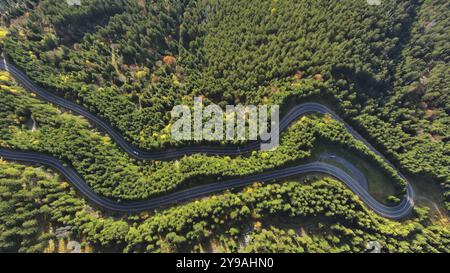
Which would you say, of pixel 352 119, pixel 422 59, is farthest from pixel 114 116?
pixel 422 59

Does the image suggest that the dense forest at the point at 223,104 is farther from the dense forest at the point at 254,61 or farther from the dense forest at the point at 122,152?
the dense forest at the point at 254,61

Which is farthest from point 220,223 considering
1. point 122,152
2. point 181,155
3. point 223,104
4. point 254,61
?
point 254,61

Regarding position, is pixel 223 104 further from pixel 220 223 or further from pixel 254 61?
pixel 220 223

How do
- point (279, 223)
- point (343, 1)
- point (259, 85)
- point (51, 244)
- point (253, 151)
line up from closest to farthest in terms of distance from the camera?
1. point (51, 244)
2. point (279, 223)
3. point (253, 151)
4. point (259, 85)
5. point (343, 1)

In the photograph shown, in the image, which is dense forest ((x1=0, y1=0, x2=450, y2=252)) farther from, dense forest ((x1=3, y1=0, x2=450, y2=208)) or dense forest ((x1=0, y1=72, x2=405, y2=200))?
dense forest ((x1=3, y1=0, x2=450, y2=208))

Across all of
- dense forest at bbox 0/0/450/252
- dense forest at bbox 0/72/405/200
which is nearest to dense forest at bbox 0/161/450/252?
dense forest at bbox 0/0/450/252

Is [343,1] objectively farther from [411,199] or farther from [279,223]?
[279,223]

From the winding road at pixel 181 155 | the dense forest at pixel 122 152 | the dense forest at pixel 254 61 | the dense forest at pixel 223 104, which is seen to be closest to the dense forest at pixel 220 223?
the dense forest at pixel 223 104
